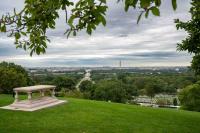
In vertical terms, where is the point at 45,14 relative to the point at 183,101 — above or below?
above

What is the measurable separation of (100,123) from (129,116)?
2787 mm

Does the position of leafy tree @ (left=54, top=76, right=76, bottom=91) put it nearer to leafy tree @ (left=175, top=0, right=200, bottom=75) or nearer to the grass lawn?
the grass lawn

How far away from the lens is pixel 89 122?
14578 millimetres

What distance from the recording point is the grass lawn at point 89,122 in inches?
518

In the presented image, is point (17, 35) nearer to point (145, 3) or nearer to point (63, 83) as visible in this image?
point (145, 3)

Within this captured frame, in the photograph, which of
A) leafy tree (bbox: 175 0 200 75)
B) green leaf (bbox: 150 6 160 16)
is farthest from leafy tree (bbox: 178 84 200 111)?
green leaf (bbox: 150 6 160 16)

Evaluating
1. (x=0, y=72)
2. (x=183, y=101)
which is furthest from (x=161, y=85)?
(x=0, y=72)

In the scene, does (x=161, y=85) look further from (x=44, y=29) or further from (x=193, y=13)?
(x=44, y=29)

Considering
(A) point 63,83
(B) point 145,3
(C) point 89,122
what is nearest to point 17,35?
(B) point 145,3

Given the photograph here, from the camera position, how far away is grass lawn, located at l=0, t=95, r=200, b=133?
43.2 ft

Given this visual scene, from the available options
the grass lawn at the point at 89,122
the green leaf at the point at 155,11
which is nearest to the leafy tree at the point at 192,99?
the grass lawn at the point at 89,122

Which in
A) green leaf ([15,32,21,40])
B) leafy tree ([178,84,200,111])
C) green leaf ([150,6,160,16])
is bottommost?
leafy tree ([178,84,200,111])

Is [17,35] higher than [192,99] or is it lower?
higher

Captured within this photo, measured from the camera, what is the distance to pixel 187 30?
47.3ft
